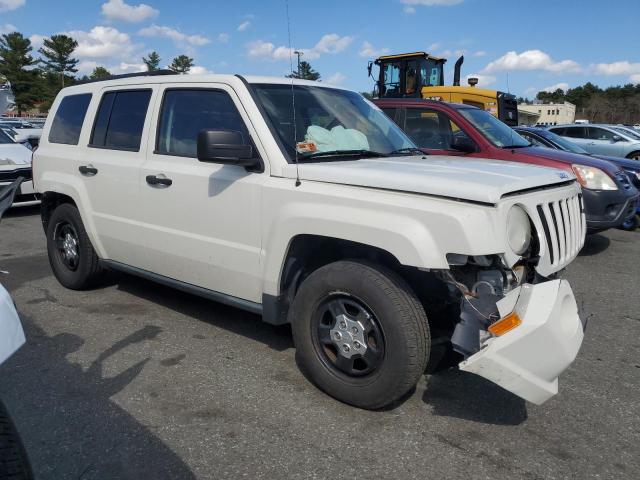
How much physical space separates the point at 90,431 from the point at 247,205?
5.21ft

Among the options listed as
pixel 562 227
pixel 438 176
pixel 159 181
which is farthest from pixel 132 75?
pixel 562 227

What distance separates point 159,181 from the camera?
4.12 m

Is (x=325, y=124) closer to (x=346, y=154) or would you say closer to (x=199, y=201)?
(x=346, y=154)

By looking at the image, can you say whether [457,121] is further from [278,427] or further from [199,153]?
[278,427]

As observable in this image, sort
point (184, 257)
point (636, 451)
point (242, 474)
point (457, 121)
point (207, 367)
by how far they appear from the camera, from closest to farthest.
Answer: point (242, 474) < point (636, 451) < point (207, 367) < point (184, 257) < point (457, 121)

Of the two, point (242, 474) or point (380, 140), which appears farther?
point (380, 140)

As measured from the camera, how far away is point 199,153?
3410mm

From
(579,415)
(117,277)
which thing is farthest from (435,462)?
(117,277)

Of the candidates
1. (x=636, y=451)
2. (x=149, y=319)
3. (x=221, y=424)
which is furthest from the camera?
(x=149, y=319)

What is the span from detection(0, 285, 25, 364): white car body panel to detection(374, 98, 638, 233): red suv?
19.1 ft

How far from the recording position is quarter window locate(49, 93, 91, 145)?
5.06 meters

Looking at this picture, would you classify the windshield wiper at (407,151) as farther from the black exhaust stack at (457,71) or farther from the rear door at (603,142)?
the rear door at (603,142)

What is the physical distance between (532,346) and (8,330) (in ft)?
7.09

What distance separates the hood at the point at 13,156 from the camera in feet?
31.4
